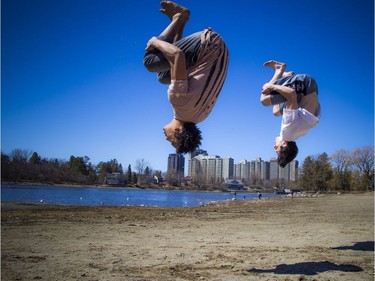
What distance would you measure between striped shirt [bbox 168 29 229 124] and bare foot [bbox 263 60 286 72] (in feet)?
4.33

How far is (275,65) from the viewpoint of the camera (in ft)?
17.0

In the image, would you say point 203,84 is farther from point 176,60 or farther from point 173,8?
point 173,8

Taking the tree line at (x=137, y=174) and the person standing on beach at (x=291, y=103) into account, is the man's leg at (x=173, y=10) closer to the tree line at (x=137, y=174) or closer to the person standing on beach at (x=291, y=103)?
the person standing on beach at (x=291, y=103)

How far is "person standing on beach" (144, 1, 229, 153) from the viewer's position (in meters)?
3.76

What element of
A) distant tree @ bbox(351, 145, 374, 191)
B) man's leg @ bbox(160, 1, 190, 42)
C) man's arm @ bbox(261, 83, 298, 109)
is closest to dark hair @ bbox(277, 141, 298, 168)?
man's arm @ bbox(261, 83, 298, 109)

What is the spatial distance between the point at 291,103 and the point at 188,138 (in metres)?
1.64

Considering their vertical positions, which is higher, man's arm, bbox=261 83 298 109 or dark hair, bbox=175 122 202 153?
man's arm, bbox=261 83 298 109

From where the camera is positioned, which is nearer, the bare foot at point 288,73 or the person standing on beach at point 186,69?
the person standing on beach at point 186,69

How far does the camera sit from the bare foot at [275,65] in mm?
5105

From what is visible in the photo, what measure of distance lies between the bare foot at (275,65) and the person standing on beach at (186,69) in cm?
132

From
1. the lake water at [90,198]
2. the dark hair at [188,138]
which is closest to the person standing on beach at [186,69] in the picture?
the dark hair at [188,138]

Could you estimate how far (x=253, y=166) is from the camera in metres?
157

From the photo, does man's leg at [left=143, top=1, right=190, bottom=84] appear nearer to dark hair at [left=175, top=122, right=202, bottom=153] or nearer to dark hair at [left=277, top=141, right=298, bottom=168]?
dark hair at [left=175, top=122, right=202, bottom=153]

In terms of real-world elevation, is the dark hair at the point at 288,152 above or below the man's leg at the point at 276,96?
below
